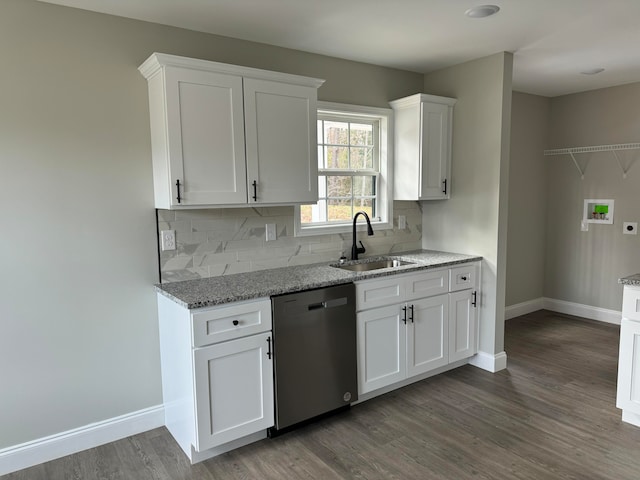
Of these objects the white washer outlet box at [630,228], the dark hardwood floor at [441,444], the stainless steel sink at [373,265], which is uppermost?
the white washer outlet box at [630,228]

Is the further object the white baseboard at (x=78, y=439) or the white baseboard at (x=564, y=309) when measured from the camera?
the white baseboard at (x=564, y=309)

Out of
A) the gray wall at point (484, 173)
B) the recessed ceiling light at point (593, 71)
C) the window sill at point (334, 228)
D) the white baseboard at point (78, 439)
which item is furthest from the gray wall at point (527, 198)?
the white baseboard at point (78, 439)

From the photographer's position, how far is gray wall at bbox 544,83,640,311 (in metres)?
4.60

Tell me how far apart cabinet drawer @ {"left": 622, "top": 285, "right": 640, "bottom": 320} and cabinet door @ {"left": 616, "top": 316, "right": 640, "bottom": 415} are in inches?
1.5

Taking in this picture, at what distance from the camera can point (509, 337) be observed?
14.5ft

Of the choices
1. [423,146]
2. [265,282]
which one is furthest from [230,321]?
[423,146]

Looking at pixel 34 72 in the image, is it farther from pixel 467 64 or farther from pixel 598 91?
pixel 598 91

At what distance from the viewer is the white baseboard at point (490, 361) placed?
359 cm

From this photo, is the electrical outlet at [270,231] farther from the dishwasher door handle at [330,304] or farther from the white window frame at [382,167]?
the dishwasher door handle at [330,304]

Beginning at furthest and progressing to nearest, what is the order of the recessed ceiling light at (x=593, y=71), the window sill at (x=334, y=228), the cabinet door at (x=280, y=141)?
the recessed ceiling light at (x=593, y=71) → the window sill at (x=334, y=228) → the cabinet door at (x=280, y=141)

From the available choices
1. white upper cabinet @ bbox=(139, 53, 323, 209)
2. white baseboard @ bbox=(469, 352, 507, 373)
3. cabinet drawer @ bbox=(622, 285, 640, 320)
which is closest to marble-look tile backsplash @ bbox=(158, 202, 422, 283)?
white upper cabinet @ bbox=(139, 53, 323, 209)

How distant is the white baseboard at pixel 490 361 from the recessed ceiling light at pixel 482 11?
2.47 metres

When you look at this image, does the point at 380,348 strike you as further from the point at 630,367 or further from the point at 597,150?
the point at 597,150

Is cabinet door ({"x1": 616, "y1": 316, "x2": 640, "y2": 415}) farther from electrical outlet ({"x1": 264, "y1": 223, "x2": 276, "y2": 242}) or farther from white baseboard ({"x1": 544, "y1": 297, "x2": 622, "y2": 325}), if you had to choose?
white baseboard ({"x1": 544, "y1": 297, "x2": 622, "y2": 325})
